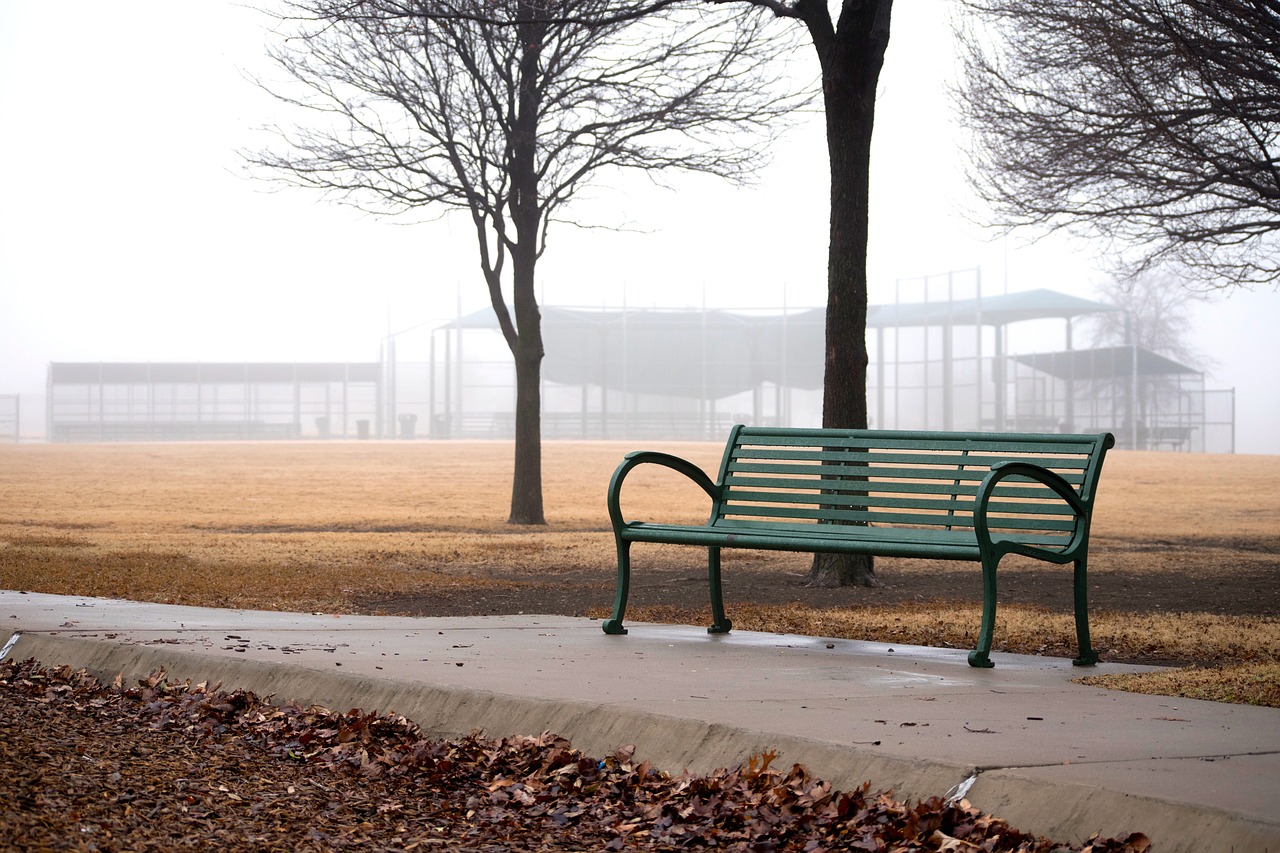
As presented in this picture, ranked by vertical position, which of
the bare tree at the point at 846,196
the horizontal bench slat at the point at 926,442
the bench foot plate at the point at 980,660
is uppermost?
the bare tree at the point at 846,196

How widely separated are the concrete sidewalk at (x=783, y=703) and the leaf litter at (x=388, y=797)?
82mm

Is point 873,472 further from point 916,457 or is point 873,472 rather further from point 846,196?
point 846,196

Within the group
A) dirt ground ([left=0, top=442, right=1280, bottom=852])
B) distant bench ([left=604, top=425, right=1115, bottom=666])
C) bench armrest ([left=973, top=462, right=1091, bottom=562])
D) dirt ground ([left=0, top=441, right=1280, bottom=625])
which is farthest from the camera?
dirt ground ([left=0, top=441, right=1280, bottom=625])

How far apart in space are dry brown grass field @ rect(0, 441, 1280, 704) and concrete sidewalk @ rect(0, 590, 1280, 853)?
718 mm

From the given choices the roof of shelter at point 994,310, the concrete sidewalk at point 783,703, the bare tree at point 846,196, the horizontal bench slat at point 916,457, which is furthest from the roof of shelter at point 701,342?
the concrete sidewalk at point 783,703

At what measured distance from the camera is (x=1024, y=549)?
176 inches

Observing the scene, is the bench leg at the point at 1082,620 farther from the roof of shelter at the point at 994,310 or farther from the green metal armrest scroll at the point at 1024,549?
the roof of shelter at the point at 994,310

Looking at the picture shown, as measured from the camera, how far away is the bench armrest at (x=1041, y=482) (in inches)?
167

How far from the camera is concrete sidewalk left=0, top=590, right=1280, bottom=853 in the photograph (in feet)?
8.50

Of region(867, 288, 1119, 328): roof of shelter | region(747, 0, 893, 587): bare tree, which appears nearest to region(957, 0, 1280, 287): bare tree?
region(747, 0, 893, 587): bare tree

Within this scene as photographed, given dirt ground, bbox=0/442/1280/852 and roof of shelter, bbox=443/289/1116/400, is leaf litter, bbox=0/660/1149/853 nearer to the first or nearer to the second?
dirt ground, bbox=0/442/1280/852

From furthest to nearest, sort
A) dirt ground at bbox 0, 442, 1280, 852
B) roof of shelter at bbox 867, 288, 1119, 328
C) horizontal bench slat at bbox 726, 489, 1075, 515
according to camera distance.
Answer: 1. roof of shelter at bbox 867, 288, 1119, 328
2. horizontal bench slat at bbox 726, 489, 1075, 515
3. dirt ground at bbox 0, 442, 1280, 852

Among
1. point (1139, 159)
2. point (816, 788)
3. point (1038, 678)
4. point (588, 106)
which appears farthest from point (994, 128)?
point (816, 788)

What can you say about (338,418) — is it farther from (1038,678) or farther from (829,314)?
(1038,678)
